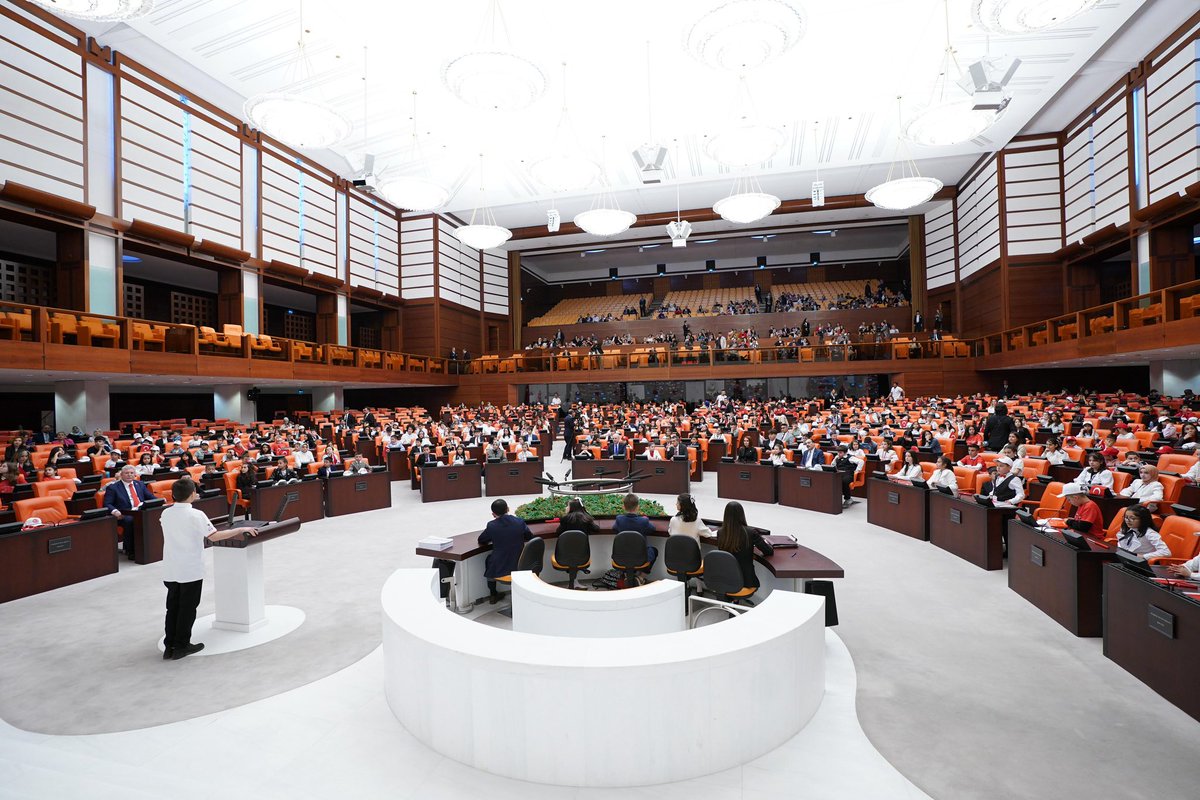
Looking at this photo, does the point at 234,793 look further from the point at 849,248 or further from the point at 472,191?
the point at 849,248

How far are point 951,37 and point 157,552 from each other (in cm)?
1872

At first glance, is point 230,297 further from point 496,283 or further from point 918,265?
point 918,265

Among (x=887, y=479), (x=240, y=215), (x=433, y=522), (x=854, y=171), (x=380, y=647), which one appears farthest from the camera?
(x=854, y=171)

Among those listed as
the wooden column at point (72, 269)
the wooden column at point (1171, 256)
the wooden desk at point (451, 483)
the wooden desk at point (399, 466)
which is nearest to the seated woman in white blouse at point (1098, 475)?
the wooden desk at point (451, 483)

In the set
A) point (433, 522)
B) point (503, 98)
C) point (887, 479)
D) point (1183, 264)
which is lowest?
point (433, 522)

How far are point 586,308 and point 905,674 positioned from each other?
31.9 m

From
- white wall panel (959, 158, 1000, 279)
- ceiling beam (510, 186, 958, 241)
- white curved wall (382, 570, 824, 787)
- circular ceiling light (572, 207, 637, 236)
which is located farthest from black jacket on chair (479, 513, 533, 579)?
ceiling beam (510, 186, 958, 241)

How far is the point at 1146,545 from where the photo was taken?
4.37 m

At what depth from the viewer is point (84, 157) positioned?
13781 mm

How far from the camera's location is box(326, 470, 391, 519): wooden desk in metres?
9.68

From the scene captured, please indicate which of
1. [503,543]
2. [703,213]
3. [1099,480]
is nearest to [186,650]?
[503,543]

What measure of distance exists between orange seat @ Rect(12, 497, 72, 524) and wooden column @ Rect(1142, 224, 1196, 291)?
22121 mm

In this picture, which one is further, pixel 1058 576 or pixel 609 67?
pixel 609 67

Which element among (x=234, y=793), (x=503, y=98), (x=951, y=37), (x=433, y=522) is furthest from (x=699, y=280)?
(x=234, y=793)
